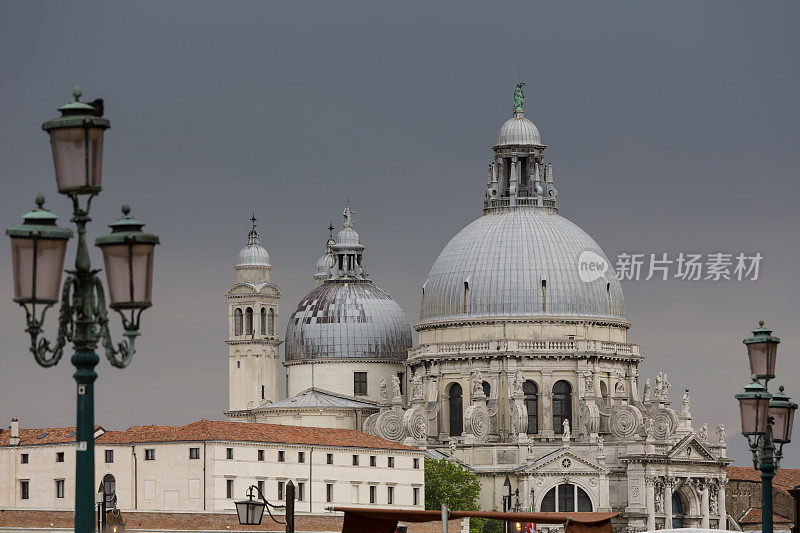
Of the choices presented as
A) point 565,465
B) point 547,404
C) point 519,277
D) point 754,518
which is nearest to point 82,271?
point 565,465

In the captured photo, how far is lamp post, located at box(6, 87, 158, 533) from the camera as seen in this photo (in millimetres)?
17422

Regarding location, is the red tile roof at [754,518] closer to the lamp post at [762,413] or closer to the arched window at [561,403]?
the arched window at [561,403]

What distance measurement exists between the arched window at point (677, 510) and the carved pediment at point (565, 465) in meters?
4.49

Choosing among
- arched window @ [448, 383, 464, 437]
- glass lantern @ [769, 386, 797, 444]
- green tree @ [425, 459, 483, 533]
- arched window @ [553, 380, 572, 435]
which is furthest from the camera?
arched window @ [448, 383, 464, 437]

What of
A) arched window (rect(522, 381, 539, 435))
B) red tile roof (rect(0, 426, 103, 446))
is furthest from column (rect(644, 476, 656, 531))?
red tile roof (rect(0, 426, 103, 446))

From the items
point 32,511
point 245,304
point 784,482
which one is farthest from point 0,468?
point 784,482

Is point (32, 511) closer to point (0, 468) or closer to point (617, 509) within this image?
point (0, 468)

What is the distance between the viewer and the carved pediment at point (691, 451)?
99681 millimetres

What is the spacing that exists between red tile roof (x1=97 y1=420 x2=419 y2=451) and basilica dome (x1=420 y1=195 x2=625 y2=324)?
565 inches

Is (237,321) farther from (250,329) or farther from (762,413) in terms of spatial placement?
(762,413)

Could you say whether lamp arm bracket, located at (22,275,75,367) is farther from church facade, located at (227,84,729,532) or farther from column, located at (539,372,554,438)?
column, located at (539,372,554,438)

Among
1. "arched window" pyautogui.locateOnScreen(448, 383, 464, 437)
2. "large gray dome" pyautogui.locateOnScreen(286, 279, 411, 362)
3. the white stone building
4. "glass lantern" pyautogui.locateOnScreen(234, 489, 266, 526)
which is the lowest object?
"glass lantern" pyautogui.locateOnScreen(234, 489, 266, 526)

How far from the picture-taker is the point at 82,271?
1772cm

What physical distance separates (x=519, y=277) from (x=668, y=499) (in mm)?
13072
